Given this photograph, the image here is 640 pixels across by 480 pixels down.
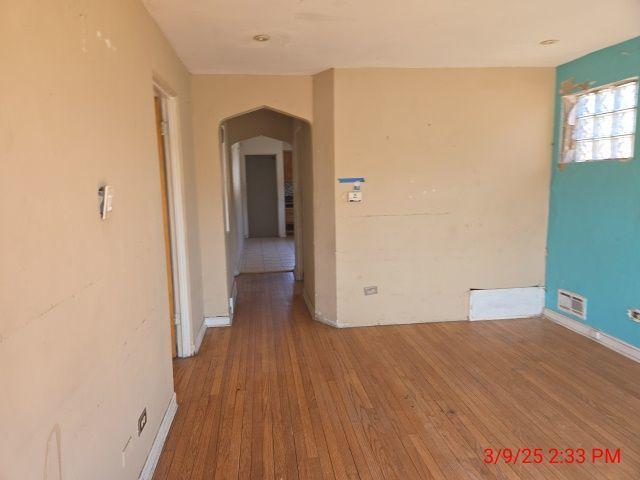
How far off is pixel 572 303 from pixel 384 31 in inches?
113

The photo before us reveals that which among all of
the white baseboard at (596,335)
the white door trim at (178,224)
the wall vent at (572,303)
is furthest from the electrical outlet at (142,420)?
the wall vent at (572,303)

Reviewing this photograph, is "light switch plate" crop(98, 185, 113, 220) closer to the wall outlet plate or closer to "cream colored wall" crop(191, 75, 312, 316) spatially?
"cream colored wall" crop(191, 75, 312, 316)

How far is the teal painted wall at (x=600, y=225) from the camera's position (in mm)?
3111

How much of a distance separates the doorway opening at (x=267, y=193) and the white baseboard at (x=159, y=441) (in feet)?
7.74

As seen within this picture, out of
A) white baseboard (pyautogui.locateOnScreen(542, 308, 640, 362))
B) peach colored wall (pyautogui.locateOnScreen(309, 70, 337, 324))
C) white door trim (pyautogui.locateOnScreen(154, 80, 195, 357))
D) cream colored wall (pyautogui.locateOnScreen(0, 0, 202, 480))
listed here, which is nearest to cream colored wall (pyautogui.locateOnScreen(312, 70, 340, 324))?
peach colored wall (pyautogui.locateOnScreen(309, 70, 337, 324))

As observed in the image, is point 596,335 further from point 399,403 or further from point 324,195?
point 324,195

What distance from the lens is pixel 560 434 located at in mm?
2270

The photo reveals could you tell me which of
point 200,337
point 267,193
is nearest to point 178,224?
point 200,337

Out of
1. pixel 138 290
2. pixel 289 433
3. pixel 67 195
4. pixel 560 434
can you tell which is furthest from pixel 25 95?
pixel 560 434

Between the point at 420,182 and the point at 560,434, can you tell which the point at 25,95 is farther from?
the point at 420,182

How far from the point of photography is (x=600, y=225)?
11.2ft

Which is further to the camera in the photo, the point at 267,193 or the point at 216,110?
the point at 267,193

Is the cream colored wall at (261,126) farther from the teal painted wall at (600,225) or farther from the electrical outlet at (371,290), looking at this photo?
the teal painted wall at (600,225)

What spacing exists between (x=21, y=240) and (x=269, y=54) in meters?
2.64
